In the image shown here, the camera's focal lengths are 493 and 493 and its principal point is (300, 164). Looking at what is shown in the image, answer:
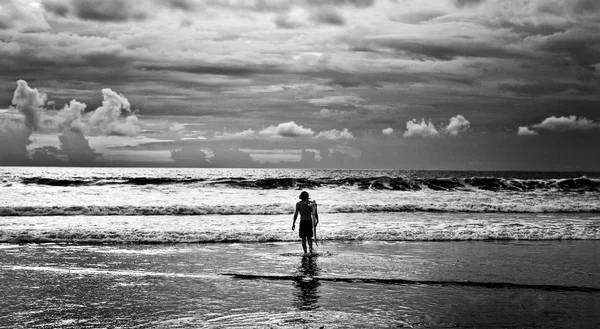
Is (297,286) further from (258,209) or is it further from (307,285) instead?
(258,209)

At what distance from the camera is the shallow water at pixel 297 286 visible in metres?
7.64

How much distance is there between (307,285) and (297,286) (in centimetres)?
22

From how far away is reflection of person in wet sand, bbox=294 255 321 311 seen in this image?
851 centimetres

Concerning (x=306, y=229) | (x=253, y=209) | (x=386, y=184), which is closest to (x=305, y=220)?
(x=306, y=229)

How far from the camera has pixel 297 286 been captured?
9.84 metres

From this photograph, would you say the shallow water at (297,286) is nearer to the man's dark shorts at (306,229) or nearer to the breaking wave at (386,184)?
the man's dark shorts at (306,229)

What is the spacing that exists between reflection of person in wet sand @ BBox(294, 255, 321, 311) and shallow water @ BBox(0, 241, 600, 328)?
2 centimetres

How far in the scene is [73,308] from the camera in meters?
8.14

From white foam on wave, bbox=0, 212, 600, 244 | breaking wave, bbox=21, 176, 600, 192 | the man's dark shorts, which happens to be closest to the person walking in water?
the man's dark shorts

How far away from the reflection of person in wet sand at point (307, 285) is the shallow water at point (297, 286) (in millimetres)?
24

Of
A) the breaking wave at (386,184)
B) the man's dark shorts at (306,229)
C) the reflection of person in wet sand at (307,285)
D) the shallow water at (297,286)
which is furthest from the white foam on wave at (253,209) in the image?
the breaking wave at (386,184)

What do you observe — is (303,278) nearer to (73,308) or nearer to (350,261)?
(350,261)

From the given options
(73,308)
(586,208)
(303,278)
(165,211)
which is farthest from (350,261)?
(586,208)

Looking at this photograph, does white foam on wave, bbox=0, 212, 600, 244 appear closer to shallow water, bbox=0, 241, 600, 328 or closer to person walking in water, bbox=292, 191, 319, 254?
shallow water, bbox=0, 241, 600, 328
